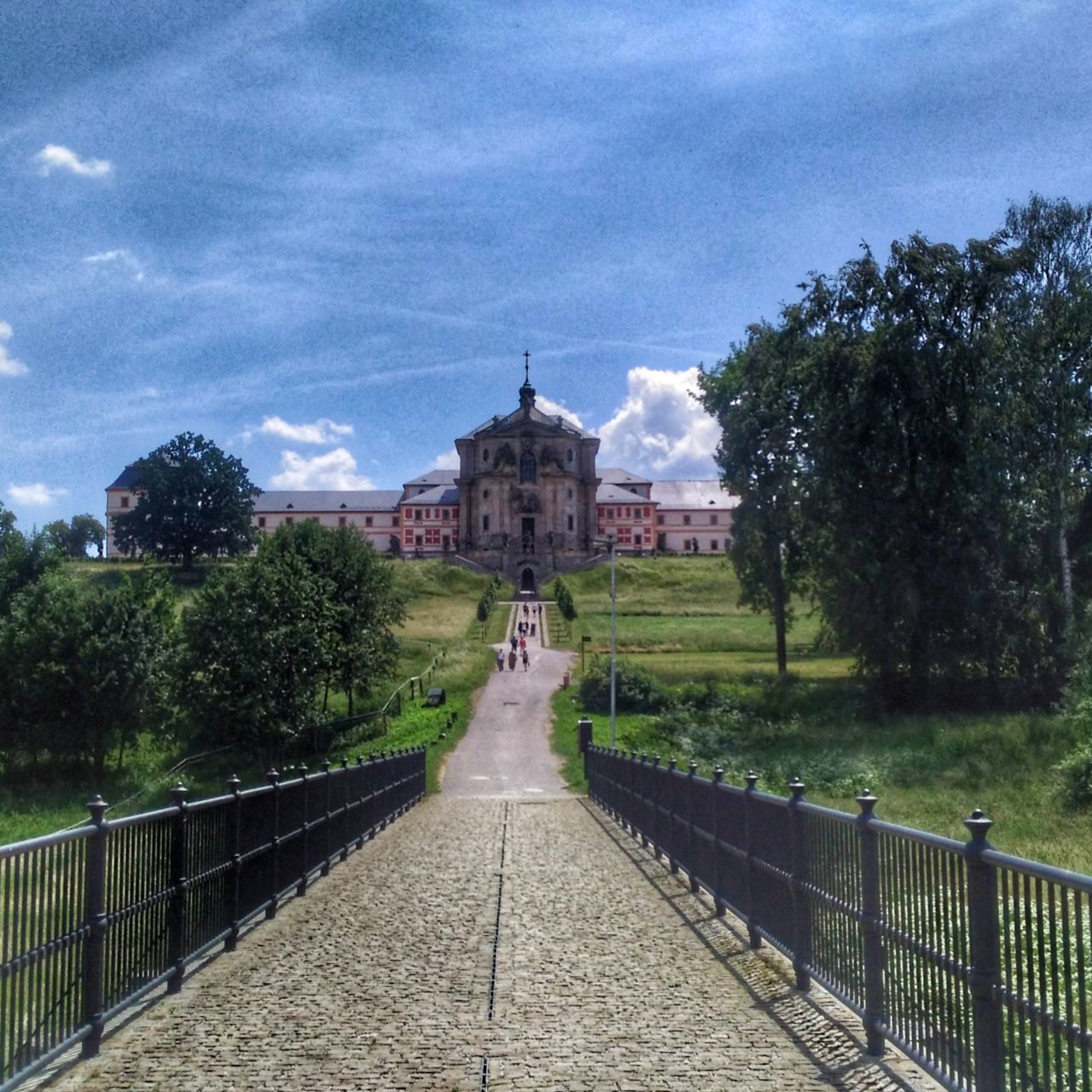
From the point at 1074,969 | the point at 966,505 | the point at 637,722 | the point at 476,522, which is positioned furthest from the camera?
the point at 476,522

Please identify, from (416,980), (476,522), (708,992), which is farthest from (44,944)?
(476,522)

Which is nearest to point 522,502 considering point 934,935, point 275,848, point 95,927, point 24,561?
point 24,561

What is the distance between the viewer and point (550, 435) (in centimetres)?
12494

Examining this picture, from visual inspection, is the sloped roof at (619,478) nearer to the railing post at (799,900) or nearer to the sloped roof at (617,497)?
the sloped roof at (617,497)

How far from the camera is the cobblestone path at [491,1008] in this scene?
6.39 m

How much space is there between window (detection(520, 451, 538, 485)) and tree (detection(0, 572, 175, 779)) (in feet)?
232

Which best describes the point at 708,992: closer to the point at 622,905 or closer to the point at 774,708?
the point at 622,905

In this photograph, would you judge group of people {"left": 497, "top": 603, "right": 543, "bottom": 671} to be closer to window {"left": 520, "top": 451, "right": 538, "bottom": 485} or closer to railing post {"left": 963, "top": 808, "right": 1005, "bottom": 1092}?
window {"left": 520, "top": 451, "right": 538, "bottom": 485}

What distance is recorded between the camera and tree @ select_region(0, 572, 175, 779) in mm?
51031

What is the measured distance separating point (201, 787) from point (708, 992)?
3958cm

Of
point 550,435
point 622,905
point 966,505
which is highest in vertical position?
point 550,435

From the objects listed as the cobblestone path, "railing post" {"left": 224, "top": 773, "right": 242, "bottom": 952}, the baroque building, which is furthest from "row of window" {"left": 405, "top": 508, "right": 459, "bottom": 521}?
"railing post" {"left": 224, "top": 773, "right": 242, "bottom": 952}

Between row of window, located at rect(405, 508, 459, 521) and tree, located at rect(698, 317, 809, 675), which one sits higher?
row of window, located at rect(405, 508, 459, 521)

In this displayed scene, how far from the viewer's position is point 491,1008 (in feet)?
25.8
